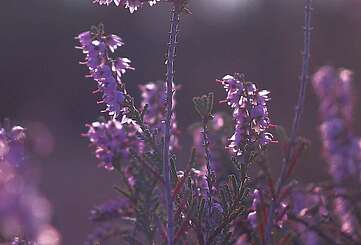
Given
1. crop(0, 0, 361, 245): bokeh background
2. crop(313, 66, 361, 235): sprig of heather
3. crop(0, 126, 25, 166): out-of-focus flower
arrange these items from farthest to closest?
crop(0, 0, 361, 245): bokeh background → crop(0, 126, 25, 166): out-of-focus flower → crop(313, 66, 361, 235): sprig of heather

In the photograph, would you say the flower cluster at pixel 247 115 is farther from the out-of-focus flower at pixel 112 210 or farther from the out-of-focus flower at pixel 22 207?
the out-of-focus flower at pixel 22 207

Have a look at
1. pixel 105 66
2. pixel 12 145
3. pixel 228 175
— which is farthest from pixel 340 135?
pixel 12 145

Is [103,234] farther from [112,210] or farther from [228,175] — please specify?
[228,175]

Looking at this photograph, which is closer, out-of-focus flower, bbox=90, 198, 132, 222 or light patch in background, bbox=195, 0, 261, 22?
out-of-focus flower, bbox=90, 198, 132, 222

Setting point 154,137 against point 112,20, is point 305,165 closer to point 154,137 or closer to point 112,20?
point 154,137

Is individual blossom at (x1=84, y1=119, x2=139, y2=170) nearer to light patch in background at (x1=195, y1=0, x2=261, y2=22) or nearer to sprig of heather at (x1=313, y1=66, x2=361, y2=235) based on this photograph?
sprig of heather at (x1=313, y1=66, x2=361, y2=235)

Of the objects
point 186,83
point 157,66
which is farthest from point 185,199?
point 157,66

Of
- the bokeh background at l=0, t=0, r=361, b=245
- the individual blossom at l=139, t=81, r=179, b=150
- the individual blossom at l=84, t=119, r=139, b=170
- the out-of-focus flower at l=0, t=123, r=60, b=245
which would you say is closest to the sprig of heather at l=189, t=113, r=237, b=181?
the individual blossom at l=139, t=81, r=179, b=150
